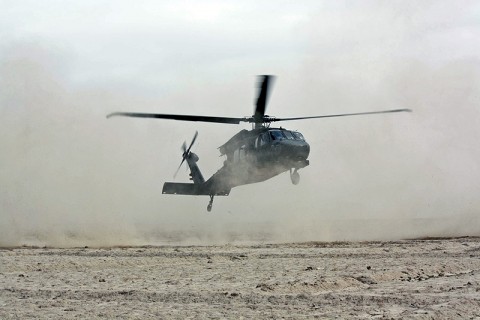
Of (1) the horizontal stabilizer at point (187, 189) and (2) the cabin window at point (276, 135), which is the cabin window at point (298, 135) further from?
(1) the horizontal stabilizer at point (187, 189)

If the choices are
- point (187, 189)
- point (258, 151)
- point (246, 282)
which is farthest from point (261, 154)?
point (246, 282)

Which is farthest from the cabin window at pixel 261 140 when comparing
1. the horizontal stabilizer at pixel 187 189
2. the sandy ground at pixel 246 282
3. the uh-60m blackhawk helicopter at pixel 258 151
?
the horizontal stabilizer at pixel 187 189

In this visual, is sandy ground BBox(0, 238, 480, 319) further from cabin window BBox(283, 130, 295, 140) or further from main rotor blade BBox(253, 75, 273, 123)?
main rotor blade BBox(253, 75, 273, 123)

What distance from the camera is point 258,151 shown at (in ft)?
89.5

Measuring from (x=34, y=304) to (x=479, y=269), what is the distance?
10.4m

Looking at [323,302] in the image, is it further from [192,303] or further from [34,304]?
[34,304]

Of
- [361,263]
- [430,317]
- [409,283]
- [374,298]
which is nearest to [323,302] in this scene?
[374,298]

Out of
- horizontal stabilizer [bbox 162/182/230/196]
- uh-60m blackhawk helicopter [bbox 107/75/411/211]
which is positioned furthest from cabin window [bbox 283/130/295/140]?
horizontal stabilizer [bbox 162/182/230/196]

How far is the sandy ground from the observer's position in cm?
1323

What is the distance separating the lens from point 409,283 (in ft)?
54.9

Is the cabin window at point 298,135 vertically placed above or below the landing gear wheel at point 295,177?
above

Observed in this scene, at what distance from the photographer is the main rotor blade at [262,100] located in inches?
1012

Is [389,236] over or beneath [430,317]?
over

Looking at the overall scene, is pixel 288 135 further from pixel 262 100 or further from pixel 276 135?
pixel 262 100
